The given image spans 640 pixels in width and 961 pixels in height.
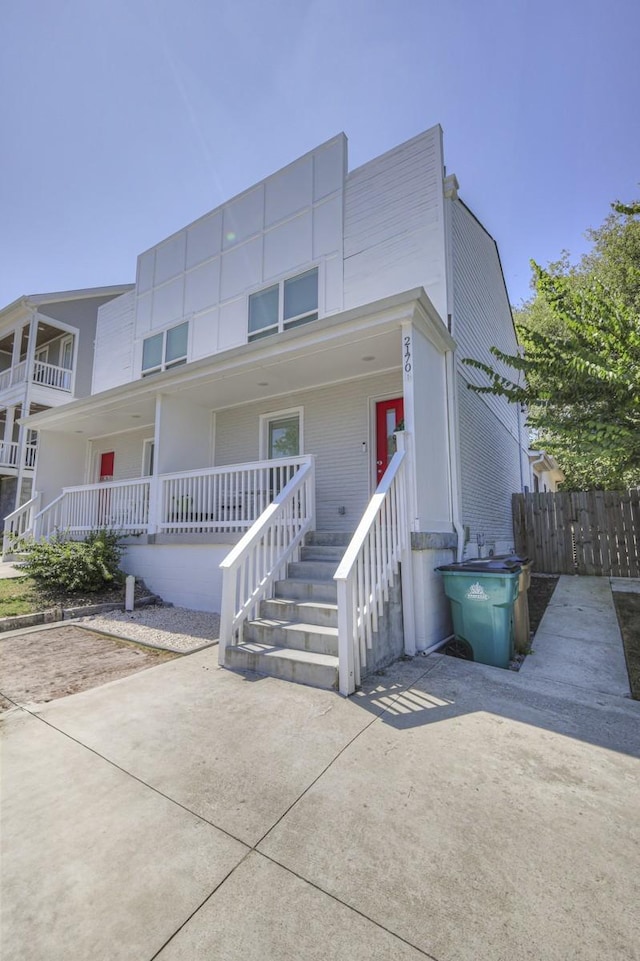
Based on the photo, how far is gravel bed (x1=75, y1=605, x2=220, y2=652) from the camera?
203 inches

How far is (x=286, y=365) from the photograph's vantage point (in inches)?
282

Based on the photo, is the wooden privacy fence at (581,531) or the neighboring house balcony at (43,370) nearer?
the wooden privacy fence at (581,531)

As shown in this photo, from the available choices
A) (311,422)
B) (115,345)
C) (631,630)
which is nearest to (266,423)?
(311,422)

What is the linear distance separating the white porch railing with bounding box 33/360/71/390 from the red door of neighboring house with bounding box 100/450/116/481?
5.68 m

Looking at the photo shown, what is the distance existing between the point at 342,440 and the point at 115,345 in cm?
909

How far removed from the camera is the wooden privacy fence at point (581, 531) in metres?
9.03

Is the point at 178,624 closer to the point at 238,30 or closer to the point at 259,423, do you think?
the point at 259,423

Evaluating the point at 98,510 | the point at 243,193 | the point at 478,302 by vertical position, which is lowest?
the point at 98,510

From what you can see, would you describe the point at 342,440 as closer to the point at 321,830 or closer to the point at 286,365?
the point at 286,365

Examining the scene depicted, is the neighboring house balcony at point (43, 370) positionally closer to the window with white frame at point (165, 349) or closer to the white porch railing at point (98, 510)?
the window with white frame at point (165, 349)

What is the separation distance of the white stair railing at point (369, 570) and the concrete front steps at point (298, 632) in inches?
9.4

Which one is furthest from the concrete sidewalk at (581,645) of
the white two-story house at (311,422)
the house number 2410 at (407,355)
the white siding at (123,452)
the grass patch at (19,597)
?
the white siding at (123,452)

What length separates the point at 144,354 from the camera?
1200 centimetres

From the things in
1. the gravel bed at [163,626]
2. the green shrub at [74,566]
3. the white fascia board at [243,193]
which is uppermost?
the white fascia board at [243,193]
